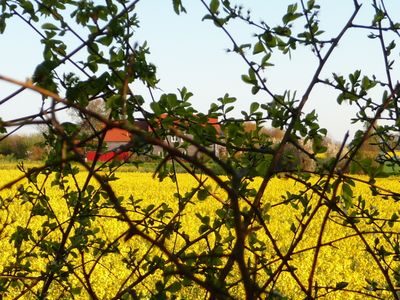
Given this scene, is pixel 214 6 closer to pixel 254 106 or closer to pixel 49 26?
pixel 254 106

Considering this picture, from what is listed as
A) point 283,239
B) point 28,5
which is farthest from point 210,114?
point 283,239

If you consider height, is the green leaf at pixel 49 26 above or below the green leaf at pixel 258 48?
below

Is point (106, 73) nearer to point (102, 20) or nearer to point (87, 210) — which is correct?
point (102, 20)

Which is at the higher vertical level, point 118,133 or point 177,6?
point 118,133

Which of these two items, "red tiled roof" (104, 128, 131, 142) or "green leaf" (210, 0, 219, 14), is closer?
"red tiled roof" (104, 128, 131, 142)

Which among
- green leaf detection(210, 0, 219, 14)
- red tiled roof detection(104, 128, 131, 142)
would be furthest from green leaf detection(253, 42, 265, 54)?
red tiled roof detection(104, 128, 131, 142)

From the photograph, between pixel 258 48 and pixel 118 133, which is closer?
pixel 258 48

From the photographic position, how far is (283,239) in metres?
11.0

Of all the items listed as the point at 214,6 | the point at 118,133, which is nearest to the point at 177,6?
the point at 214,6

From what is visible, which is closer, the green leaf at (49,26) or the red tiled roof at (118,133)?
the red tiled roof at (118,133)

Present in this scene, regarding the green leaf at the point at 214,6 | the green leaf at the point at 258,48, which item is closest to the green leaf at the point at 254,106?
the green leaf at the point at 258,48

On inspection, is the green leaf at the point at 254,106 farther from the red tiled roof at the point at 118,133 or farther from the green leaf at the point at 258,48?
the red tiled roof at the point at 118,133

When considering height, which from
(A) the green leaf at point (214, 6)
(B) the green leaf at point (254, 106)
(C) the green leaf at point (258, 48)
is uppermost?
(A) the green leaf at point (214, 6)

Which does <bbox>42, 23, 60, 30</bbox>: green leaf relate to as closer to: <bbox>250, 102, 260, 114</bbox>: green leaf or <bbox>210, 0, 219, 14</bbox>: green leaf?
<bbox>210, 0, 219, 14</bbox>: green leaf
